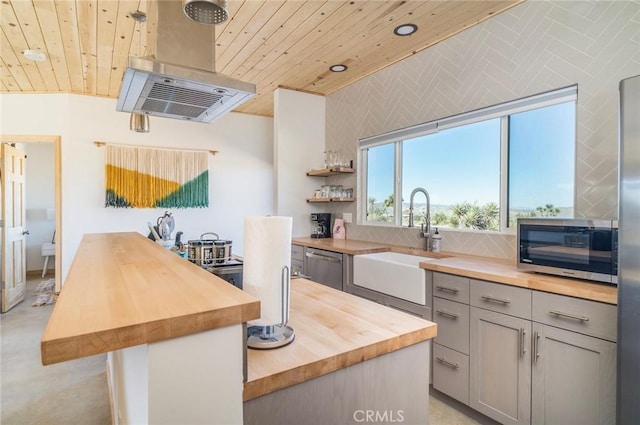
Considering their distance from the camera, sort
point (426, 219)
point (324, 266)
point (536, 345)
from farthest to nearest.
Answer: point (324, 266) < point (426, 219) < point (536, 345)

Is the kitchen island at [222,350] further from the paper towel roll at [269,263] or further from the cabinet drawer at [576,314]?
the cabinet drawer at [576,314]

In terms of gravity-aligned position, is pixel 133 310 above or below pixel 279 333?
above

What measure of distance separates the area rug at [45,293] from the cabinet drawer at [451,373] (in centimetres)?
477

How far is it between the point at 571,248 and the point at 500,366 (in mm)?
740

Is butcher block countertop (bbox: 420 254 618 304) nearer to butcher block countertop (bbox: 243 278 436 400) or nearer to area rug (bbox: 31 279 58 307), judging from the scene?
butcher block countertop (bbox: 243 278 436 400)

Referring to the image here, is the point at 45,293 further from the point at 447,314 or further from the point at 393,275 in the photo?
the point at 447,314

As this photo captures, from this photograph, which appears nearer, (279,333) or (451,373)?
(279,333)

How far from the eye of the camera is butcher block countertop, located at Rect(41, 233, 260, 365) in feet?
1.93

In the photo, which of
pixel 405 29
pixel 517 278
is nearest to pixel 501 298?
pixel 517 278

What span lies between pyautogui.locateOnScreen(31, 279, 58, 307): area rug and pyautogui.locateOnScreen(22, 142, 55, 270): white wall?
0.89m

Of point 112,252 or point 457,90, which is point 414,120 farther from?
point 112,252

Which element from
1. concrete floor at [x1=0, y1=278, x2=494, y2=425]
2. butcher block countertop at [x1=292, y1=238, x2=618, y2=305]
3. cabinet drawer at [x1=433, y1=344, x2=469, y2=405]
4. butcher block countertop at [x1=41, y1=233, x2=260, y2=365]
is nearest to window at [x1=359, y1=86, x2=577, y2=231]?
butcher block countertop at [x1=292, y1=238, x2=618, y2=305]

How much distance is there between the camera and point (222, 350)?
71 centimetres

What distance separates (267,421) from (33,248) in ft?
24.4
